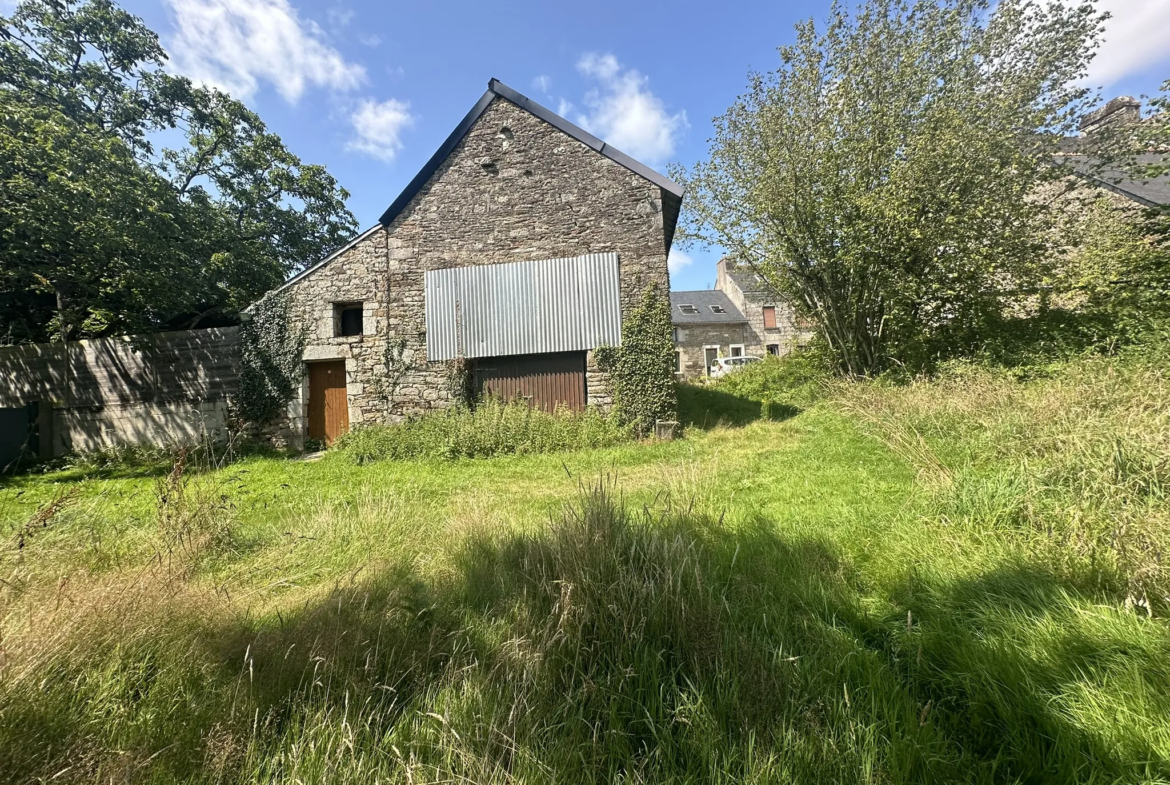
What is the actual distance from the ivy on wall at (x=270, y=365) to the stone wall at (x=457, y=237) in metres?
0.37

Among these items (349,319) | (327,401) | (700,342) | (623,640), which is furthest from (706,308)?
(623,640)

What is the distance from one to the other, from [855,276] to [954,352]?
109 inches

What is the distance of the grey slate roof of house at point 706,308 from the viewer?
90.2ft

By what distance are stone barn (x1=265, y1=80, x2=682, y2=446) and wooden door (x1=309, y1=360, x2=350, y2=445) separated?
0.03 m

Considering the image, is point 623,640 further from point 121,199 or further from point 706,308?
point 706,308

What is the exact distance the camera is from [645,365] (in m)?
8.63

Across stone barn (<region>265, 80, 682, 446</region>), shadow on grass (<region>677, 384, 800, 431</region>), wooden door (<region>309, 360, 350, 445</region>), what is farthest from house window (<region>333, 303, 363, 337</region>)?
shadow on grass (<region>677, 384, 800, 431</region>)

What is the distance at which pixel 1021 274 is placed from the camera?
9023mm

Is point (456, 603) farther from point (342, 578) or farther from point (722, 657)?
point (722, 657)

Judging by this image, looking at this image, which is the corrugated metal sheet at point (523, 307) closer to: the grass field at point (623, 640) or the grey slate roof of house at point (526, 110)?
the grey slate roof of house at point (526, 110)

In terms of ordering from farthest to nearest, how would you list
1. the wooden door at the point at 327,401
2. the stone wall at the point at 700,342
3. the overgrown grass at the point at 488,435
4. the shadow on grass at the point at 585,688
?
1. the stone wall at the point at 700,342
2. the wooden door at the point at 327,401
3. the overgrown grass at the point at 488,435
4. the shadow on grass at the point at 585,688

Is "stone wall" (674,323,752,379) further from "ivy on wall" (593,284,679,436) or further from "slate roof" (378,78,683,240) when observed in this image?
"ivy on wall" (593,284,679,436)

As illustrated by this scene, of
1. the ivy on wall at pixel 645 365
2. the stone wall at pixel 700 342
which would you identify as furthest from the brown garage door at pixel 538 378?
the stone wall at pixel 700 342

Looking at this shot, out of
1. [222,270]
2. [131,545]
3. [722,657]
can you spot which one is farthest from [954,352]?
[222,270]
